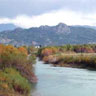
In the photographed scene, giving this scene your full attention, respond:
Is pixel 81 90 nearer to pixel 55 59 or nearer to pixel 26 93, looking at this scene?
pixel 26 93

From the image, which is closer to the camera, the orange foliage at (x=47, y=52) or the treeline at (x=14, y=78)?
the treeline at (x=14, y=78)

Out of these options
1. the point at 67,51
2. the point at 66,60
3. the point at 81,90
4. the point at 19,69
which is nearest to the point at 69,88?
the point at 81,90

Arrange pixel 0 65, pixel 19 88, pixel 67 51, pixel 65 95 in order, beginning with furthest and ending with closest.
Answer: pixel 67 51 < pixel 0 65 < pixel 65 95 < pixel 19 88

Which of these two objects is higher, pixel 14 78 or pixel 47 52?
pixel 14 78

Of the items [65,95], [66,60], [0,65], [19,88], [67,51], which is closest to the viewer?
[19,88]

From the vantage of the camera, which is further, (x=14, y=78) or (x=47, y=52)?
(x=47, y=52)

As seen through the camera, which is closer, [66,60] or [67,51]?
[66,60]

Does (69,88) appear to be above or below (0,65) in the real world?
below

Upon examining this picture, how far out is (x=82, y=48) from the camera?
583 feet

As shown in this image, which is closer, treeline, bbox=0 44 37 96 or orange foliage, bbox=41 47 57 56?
treeline, bbox=0 44 37 96

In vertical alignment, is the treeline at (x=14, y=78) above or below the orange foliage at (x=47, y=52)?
above

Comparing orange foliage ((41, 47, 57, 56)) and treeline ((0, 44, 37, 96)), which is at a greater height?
treeline ((0, 44, 37, 96))

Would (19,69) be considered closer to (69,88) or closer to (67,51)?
(69,88)

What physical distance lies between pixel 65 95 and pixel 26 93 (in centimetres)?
577
